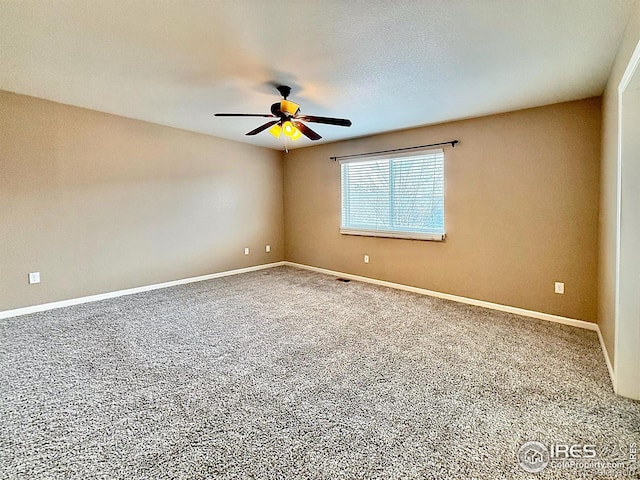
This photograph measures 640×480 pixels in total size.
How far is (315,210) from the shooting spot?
5.93 meters

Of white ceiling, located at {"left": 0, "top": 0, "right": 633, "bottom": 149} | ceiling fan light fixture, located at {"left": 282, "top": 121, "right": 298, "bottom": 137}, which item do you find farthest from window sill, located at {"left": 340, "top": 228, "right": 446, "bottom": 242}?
ceiling fan light fixture, located at {"left": 282, "top": 121, "right": 298, "bottom": 137}

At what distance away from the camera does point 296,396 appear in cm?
206

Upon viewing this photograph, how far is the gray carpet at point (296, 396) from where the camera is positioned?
4.99 ft

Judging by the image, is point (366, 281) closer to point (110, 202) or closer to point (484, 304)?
point (484, 304)

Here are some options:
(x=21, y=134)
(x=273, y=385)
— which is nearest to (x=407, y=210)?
(x=273, y=385)

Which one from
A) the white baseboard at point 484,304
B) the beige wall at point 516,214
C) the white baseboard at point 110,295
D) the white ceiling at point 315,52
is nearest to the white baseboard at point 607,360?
the white baseboard at point 484,304

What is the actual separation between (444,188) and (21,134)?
16.6 feet

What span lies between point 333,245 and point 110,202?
11.3ft

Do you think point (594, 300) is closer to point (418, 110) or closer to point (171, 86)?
point (418, 110)

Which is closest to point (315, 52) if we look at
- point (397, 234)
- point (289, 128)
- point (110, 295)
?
point (289, 128)

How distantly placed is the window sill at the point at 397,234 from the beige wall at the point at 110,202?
1896 mm

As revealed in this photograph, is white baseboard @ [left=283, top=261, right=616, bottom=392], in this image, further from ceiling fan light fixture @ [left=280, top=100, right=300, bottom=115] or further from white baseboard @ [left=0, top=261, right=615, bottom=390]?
ceiling fan light fixture @ [left=280, top=100, right=300, bottom=115]

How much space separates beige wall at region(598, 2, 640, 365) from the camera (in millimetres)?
2126

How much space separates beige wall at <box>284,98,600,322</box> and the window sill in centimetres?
8
